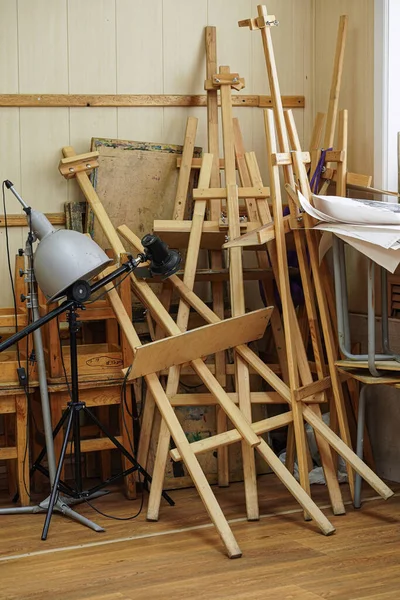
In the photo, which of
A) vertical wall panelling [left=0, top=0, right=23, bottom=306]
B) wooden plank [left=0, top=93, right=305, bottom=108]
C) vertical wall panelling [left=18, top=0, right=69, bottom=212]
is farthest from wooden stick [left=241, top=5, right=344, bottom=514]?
vertical wall panelling [left=0, top=0, right=23, bottom=306]

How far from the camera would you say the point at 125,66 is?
461 centimetres

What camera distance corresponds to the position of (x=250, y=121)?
4859 mm

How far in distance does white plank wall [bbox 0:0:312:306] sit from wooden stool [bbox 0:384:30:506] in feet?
2.14

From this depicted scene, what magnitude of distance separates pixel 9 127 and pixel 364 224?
74.0 inches

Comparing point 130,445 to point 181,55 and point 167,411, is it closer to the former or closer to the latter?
point 167,411

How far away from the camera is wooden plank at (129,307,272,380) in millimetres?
3707

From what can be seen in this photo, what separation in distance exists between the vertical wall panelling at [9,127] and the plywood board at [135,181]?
385 mm

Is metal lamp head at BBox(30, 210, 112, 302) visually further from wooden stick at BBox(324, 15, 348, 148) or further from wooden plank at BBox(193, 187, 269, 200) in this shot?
wooden stick at BBox(324, 15, 348, 148)

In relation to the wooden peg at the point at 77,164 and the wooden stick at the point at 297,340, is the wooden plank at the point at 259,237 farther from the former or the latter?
the wooden peg at the point at 77,164

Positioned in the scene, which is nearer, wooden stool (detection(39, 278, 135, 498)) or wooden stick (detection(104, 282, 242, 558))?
wooden stick (detection(104, 282, 242, 558))

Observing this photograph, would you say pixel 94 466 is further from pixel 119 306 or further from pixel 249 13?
pixel 249 13

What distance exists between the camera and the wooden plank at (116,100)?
4.42m

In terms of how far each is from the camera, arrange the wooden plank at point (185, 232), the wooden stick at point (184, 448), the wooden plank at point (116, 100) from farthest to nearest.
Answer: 1. the wooden plank at point (116, 100)
2. the wooden plank at point (185, 232)
3. the wooden stick at point (184, 448)

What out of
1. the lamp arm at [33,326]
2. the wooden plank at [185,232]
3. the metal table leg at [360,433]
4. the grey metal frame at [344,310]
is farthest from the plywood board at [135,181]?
the metal table leg at [360,433]
